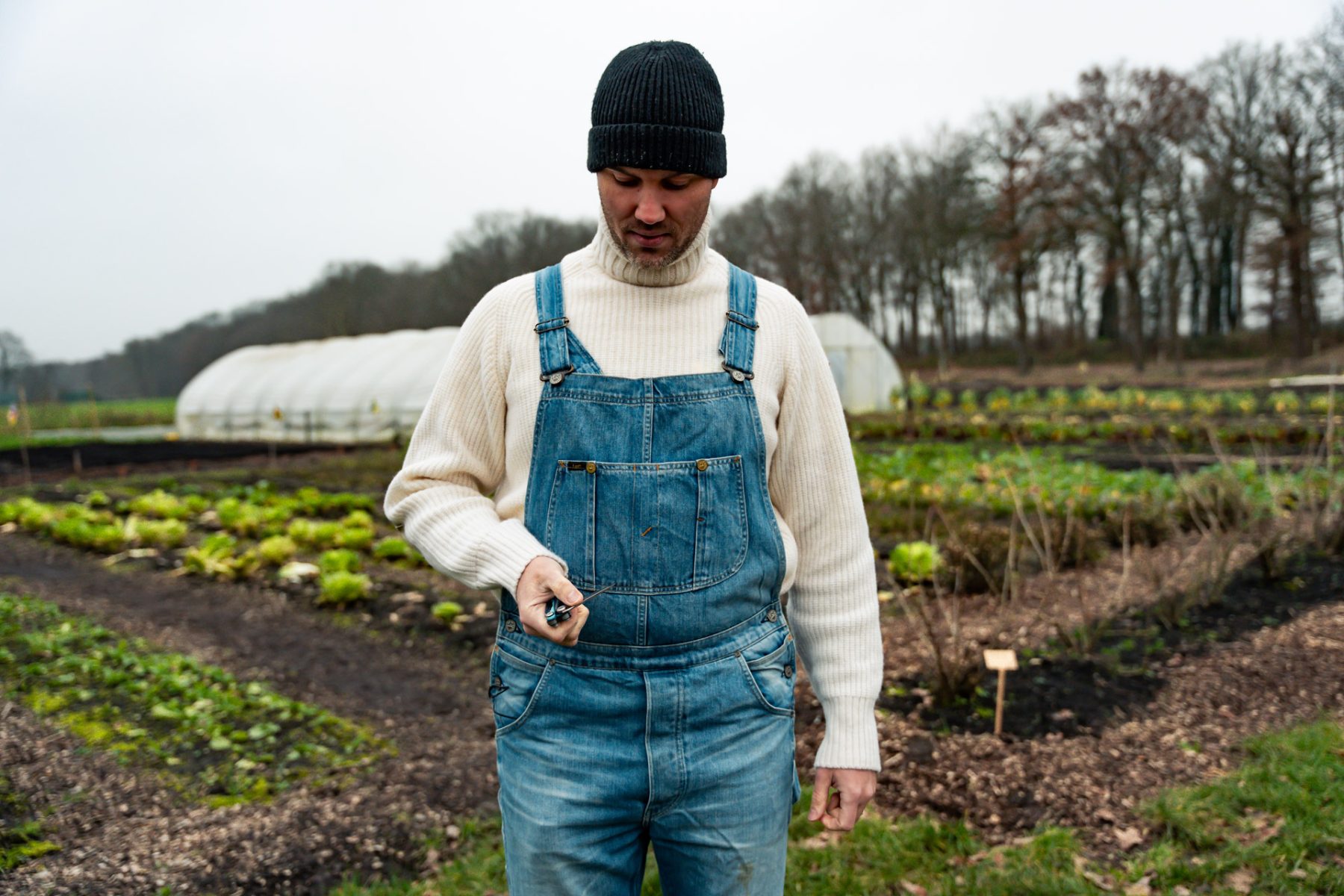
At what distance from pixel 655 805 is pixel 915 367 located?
33.6 metres

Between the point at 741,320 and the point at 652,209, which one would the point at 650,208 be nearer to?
the point at 652,209

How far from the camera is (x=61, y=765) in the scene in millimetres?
3207

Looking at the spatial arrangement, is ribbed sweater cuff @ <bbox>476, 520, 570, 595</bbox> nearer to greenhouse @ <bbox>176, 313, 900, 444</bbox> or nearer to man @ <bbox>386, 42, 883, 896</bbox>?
man @ <bbox>386, 42, 883, 896</bbox>

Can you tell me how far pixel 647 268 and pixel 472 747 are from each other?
2.65 metres

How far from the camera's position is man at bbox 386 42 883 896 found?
4.24 ft

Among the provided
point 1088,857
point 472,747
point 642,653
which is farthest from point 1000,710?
point 642,653

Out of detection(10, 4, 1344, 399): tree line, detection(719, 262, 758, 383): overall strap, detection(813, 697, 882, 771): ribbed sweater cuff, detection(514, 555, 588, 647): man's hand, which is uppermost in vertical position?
detection(10, 4, 1344, 399): tree line

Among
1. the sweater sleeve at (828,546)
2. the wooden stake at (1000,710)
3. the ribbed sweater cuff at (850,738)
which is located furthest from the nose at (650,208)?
the wooden stake at (1000,710)

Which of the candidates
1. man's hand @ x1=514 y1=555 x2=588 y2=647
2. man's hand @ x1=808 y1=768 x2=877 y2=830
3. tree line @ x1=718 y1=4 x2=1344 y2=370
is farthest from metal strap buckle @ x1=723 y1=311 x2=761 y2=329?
tree line @ x1=718 y1=4 x2=1344 y2=370

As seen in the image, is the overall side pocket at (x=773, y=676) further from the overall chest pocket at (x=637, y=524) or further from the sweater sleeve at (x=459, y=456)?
the sweater sleeve at (x=459, y=456)

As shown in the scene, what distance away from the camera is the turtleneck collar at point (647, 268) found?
1.35m

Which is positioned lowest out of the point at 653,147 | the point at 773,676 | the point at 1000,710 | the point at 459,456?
the point at 1000,710

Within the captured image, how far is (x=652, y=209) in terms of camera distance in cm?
129

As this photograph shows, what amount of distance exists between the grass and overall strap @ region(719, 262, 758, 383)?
5.59ft
